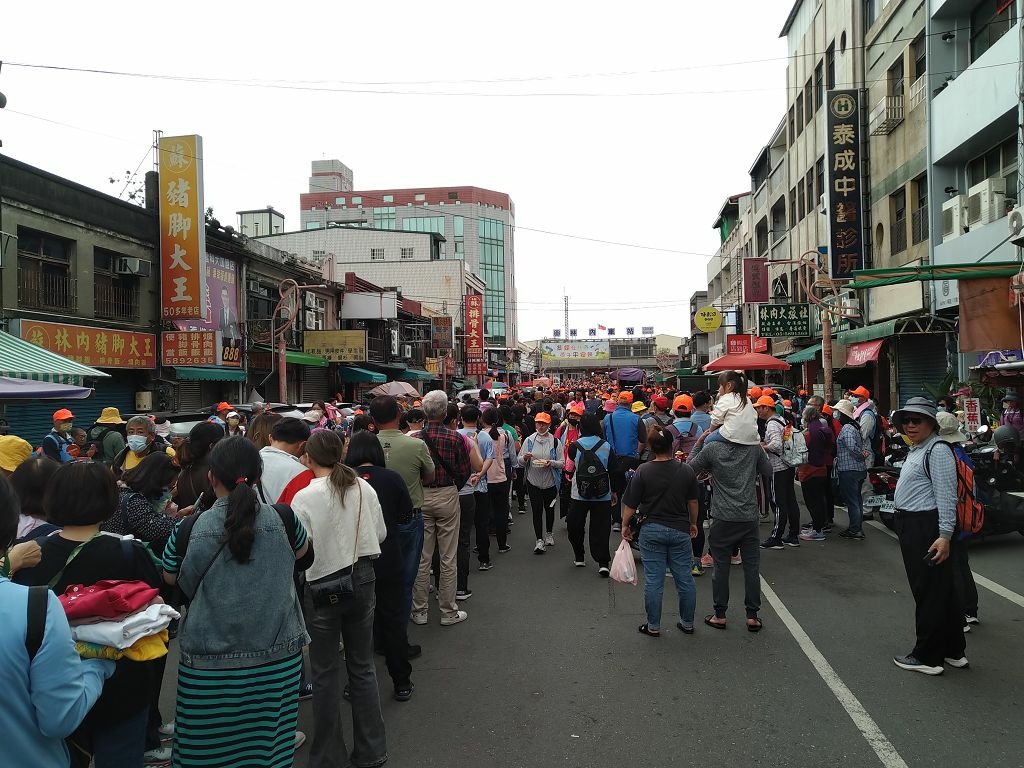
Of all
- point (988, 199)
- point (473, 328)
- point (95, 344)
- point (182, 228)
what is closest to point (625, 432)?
point (988, 199)

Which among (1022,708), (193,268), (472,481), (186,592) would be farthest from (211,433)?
(193,268)

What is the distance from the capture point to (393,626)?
4559mm

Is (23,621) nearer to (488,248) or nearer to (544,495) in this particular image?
(544,495)

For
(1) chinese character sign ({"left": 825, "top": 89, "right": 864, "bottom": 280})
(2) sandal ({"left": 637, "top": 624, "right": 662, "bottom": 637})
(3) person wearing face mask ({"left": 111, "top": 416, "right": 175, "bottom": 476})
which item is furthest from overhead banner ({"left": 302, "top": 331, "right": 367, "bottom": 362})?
(2) sandal ({"left": 637, "top": 624, "right": 662, "bottom": 637})

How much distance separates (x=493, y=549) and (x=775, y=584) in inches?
142

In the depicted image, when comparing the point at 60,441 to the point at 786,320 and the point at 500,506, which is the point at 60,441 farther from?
the point at 786,320

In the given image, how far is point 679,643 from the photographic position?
5.43 metres

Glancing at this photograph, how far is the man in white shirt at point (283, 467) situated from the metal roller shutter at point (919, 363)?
53.1ft

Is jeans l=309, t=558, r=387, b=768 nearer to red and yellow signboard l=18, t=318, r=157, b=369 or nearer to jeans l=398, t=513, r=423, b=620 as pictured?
jeans l=398, t=513, r=423, b=620

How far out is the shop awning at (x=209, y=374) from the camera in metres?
18.8

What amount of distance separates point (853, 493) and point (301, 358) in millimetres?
21157

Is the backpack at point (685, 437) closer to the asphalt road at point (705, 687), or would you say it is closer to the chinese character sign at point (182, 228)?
the asphalt road at point (705, 687)

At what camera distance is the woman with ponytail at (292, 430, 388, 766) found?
3.65 metres

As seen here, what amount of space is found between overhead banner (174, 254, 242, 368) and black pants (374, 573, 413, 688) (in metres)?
16.7
